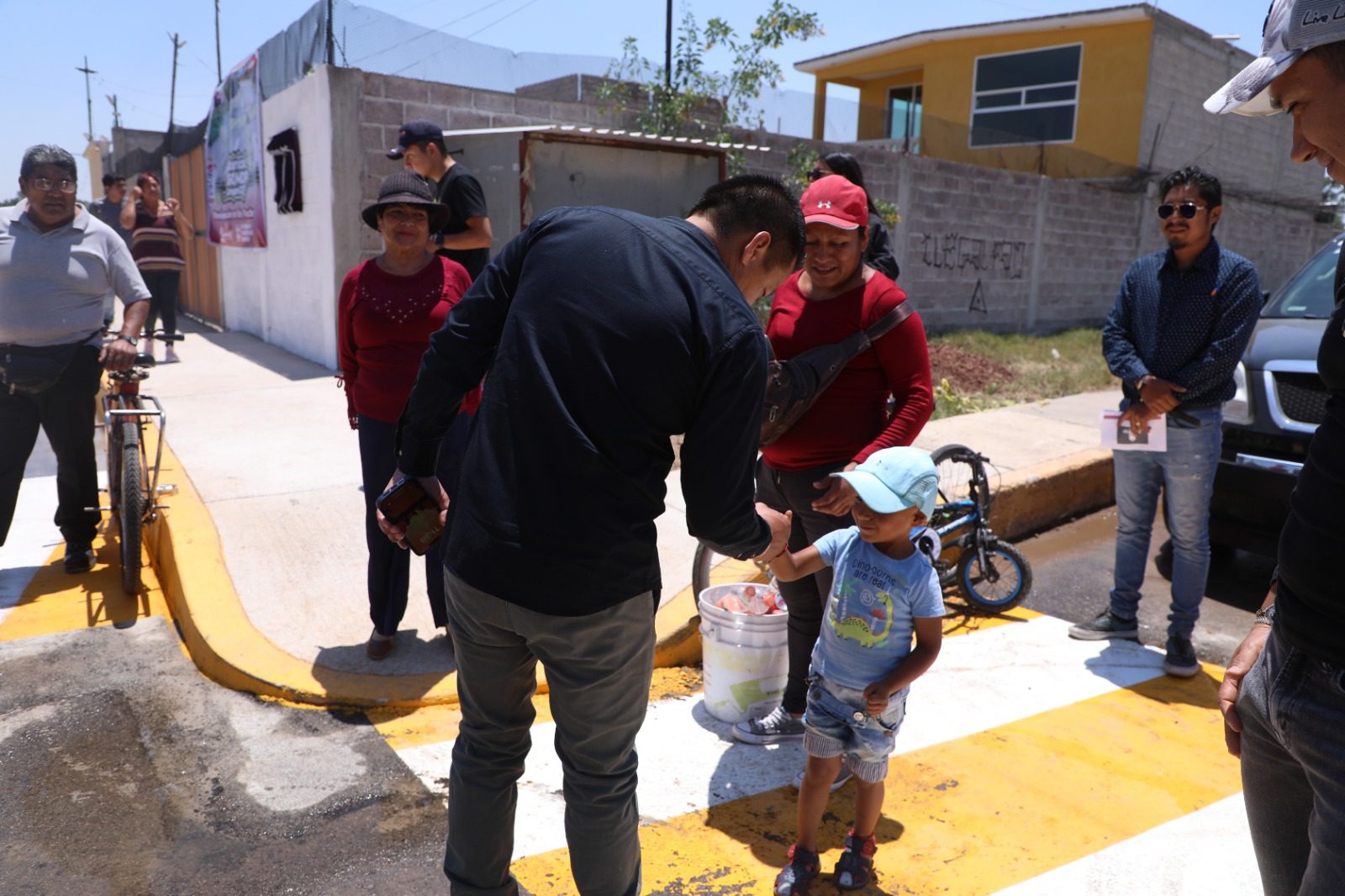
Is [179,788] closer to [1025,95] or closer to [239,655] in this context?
[239,655]

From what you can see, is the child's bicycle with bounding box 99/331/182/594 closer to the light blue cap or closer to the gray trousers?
the gray trousers

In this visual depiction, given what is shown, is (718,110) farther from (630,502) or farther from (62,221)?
(630,502)

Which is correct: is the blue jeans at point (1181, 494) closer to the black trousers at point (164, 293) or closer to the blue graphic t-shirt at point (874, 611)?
the blue graphic t-shirt at point (874, 611)

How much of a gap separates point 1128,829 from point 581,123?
914 cm

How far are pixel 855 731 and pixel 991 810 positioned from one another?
0.84 metres

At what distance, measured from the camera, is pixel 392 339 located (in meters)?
3.98

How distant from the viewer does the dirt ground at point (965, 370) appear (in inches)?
458

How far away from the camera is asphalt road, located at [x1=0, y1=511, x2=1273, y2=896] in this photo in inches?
111

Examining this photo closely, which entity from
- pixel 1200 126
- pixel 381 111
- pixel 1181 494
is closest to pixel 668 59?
pixel 381 111

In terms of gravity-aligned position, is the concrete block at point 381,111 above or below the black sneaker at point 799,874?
above

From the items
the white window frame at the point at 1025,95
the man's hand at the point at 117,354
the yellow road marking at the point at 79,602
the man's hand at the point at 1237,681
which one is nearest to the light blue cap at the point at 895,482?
the man's hand at the point at 1237,681

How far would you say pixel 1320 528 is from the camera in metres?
1.49

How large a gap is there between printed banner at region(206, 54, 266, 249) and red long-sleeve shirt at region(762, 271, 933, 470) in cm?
1008

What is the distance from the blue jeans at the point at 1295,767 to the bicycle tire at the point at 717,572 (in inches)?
109
